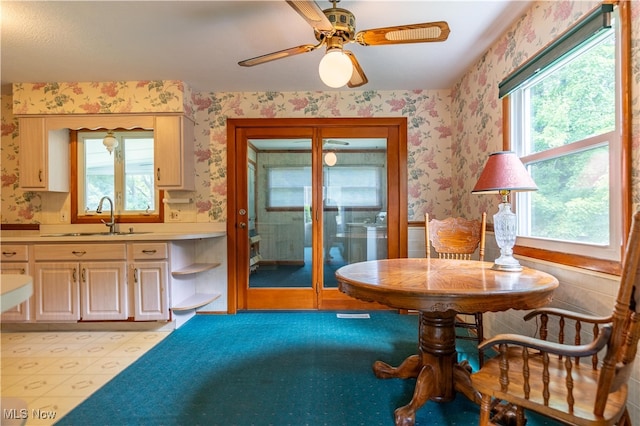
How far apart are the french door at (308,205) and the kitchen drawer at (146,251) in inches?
29.7

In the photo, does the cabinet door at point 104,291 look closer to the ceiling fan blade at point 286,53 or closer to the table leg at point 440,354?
the ceiling fan blade at point 286,53

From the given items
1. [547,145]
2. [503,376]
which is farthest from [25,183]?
[547,145]

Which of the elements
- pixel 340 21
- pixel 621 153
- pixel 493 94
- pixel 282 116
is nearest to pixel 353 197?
pixel 282 116

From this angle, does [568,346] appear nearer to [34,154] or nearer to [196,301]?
[196,301]

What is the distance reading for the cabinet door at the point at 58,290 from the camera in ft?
8.82

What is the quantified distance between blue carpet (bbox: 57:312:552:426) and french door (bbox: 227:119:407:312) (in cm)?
65

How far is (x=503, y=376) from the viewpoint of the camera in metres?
1.02

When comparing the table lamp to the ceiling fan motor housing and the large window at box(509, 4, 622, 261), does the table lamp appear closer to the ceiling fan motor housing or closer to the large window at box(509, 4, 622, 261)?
the large window at box(509, 4, 622, 261)

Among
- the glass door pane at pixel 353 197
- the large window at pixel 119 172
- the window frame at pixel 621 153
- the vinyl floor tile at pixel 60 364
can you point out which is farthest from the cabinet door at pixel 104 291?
the window frame at pixel 621 153

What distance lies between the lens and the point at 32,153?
9.97 feet

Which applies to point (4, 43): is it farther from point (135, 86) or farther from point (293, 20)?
point (293, 20)

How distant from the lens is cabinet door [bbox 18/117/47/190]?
303 centimetres

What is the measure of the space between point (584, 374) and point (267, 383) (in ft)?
5.09

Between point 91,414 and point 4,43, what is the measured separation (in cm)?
268
